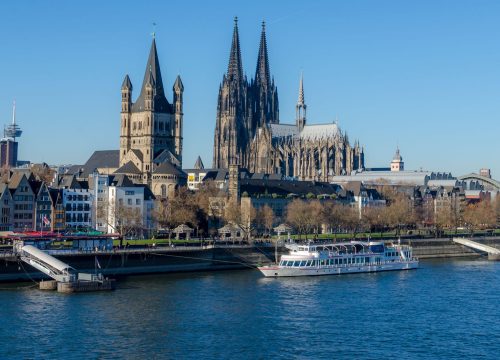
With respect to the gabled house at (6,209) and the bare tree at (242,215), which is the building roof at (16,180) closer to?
the gabled house at (6,209)

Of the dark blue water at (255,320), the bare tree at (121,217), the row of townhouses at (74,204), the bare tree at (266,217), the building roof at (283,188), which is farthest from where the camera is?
the building roof at (283,188)

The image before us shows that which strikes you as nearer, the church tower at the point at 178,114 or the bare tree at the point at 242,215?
the bare tree at the point at 242,215

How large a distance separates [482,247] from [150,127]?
61.6 m

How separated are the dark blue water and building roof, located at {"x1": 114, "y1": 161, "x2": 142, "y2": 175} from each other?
2724 inches

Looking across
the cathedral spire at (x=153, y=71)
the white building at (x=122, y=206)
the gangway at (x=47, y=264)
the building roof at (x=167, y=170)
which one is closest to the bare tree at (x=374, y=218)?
the building roof at (x=167, y=170)

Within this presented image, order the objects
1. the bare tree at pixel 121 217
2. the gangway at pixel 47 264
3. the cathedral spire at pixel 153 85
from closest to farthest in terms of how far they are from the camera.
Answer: the gangway at pixel 47 264
the bare tree at pixel 121 217
the cathedral spire at pixel 153 85

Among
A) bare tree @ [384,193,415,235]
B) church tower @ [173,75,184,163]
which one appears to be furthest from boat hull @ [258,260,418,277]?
church tower @ [173,75,184,163]

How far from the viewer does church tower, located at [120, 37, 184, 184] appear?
528ft

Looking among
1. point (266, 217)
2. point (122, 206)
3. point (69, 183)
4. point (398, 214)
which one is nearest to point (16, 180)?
point (69, 183)

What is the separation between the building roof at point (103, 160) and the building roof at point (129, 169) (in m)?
9.26

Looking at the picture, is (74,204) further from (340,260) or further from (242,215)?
(340,260)

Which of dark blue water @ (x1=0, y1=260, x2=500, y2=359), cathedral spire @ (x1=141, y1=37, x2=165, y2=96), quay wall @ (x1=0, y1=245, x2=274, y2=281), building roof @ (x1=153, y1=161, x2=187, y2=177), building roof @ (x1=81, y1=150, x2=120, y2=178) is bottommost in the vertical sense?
dark blue water @ (x1=0, y1=260, x2=500, y2=359)

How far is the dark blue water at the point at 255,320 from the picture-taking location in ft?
180

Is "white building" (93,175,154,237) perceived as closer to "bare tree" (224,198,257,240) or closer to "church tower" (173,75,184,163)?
"bare tree" (224,198,257,240)
